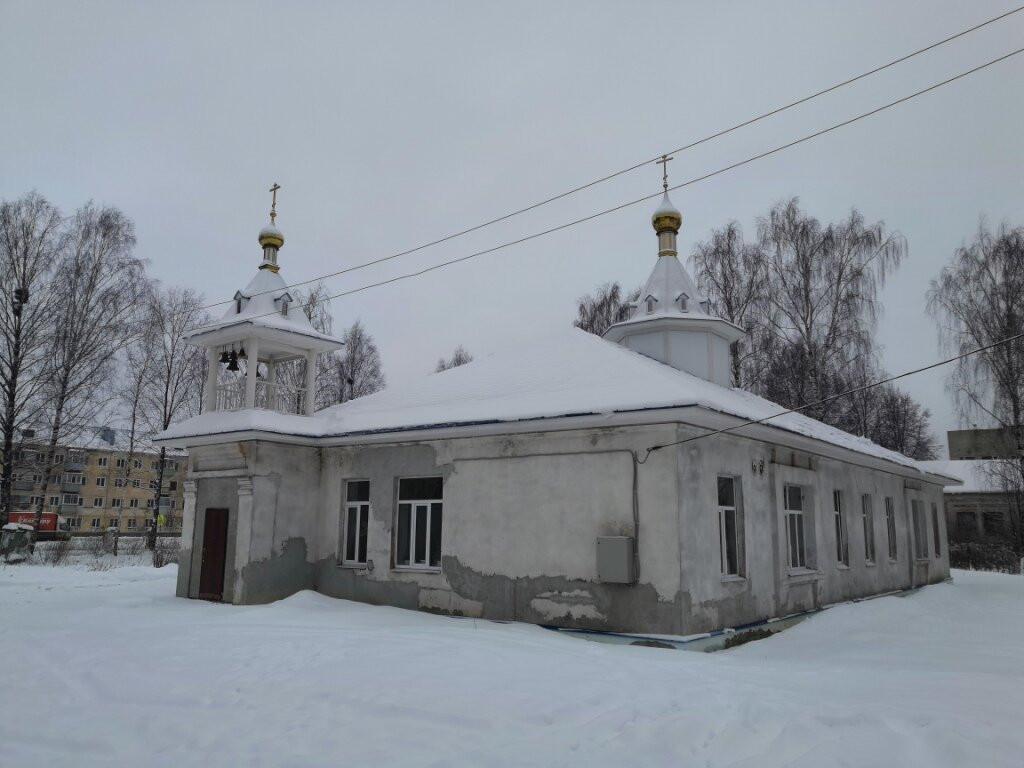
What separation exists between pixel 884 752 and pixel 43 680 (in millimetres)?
7739

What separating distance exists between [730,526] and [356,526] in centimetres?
682

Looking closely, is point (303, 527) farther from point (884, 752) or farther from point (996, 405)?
point (996, 405)

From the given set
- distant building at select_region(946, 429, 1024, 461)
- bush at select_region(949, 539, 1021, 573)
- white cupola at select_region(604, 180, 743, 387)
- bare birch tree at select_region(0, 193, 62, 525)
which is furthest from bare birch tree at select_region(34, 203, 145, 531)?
distant building at select_region(946, 429, 1024, 461)

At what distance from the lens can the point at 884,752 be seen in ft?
16.3

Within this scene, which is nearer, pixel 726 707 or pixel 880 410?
pixel 726 707

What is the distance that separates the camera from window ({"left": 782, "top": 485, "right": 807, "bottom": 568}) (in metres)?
13.1

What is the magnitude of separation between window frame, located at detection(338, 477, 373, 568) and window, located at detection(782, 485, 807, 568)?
7635mm

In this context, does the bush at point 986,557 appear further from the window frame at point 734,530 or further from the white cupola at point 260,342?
the white cupola at point 260,342

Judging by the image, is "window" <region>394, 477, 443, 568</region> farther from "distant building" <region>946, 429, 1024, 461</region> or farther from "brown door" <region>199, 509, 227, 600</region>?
"distant building" <region>946, 429, 1024, 461</region>

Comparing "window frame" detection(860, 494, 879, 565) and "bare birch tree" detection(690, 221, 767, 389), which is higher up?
"bare birch tree" detection(690, 221, 767, 389)

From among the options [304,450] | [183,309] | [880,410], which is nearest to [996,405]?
[880,410]

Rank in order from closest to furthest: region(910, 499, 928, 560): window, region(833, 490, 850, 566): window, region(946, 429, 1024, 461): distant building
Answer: region(833, 490, 850, 566): window < region(910, 499, 928, 560): window < region(946, 429, 1024, 461): distant building

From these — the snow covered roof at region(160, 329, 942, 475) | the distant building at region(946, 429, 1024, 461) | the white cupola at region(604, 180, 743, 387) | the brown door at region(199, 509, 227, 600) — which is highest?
the distant building at region(946, 429, 1024, 461)

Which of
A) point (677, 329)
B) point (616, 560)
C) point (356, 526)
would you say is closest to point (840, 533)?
point (677, 329)
